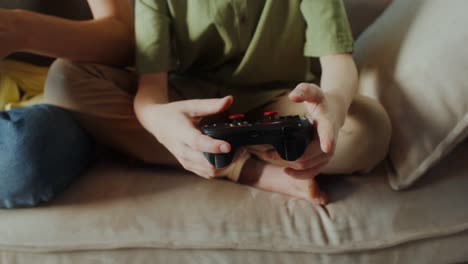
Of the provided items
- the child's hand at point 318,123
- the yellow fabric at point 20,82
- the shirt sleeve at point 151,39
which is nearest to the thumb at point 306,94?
the child's hand at point 318,123

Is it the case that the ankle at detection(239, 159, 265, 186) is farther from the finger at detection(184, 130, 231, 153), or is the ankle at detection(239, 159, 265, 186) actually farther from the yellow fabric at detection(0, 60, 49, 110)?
the yellow fabric at detection(0, 60, 49, 110)

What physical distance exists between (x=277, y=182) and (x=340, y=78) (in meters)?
0.15

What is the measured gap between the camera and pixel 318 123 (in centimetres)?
46

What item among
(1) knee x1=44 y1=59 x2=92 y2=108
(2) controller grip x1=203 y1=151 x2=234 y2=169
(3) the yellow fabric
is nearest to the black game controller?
(2) controller grip x1=203 y1=151 x2=234 y2=169

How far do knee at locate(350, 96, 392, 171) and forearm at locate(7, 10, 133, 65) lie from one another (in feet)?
1.11

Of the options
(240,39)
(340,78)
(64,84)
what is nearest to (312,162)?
(340,78)

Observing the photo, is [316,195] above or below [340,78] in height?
below

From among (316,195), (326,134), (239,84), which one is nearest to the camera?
(326,134)

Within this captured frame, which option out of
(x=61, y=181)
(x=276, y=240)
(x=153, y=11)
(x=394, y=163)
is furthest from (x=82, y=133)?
(x=394, y=163)

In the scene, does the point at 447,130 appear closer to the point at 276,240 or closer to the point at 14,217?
the point at 276,240

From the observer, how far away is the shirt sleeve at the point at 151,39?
0.57 m

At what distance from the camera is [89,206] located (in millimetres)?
521

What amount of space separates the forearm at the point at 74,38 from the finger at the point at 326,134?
1.09ft

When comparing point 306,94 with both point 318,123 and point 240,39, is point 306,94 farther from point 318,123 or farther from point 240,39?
point 240,39
